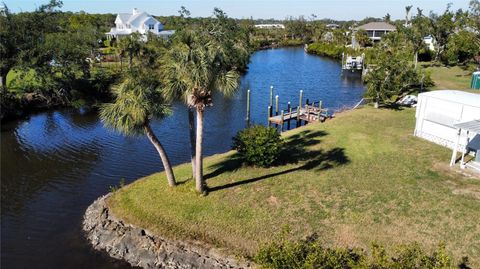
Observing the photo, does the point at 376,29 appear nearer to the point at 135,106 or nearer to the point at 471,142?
the point at 471,142

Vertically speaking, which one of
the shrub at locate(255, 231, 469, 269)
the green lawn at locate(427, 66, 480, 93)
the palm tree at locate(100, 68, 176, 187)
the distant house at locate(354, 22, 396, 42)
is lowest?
the shrub at locate(255, 231, 469, 269)

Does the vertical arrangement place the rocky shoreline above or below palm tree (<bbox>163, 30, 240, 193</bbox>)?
below

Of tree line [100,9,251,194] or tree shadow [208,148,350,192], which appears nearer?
tree line [100,9,251,194]

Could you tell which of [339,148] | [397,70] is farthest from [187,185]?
[397,70]

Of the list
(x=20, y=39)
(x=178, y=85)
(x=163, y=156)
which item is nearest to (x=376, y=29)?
(x=20, y=39)

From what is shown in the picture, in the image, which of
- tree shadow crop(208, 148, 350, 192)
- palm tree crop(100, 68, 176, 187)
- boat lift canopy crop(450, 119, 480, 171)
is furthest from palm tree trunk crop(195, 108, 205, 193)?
boat lift canopy crop(450, 119, 480, 171)

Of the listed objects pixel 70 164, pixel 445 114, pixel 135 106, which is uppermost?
pixel 135 106

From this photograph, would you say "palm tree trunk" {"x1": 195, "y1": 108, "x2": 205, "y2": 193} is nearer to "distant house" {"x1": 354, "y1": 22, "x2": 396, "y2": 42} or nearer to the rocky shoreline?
the rocky shoreline
